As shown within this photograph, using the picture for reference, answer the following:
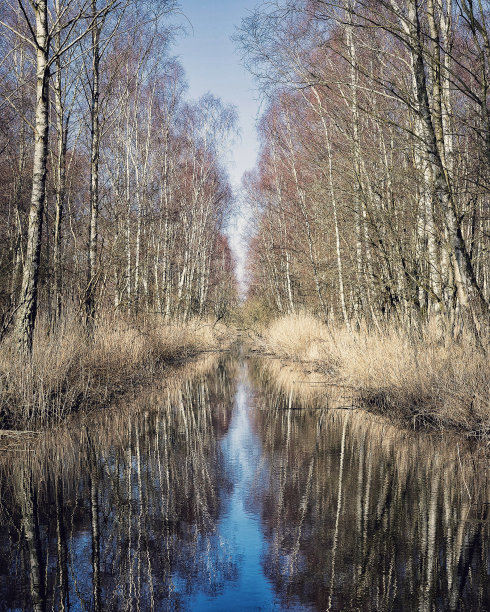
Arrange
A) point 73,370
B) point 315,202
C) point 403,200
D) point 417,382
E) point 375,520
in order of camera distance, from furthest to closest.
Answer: point 315,202
point 403,200
point 73,370
point 417,382
point 375,520

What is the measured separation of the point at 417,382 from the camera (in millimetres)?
8883

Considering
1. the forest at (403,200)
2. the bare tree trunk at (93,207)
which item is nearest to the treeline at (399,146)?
the forest at (403,200)

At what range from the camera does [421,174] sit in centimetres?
1094

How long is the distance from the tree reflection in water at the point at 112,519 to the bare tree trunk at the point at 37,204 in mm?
1969

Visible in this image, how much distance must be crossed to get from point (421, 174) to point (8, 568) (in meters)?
9.43

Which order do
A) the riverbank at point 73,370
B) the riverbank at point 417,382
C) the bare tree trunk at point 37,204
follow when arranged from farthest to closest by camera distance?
the bare tree trunk at point 37,204 < the riverbank at point 73,370 < the riverbank at point 417,382

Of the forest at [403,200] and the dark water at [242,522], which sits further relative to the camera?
the forest at [403,200]

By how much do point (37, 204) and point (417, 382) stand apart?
21.3 ft

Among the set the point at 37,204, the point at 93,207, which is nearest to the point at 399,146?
the point at 93,207

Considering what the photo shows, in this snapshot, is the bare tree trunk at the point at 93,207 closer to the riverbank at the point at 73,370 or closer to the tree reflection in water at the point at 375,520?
the riverbank at the point at 73,370

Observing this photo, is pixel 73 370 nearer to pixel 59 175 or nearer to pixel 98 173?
pixel 59 175

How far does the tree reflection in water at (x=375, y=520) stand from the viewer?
134 inches

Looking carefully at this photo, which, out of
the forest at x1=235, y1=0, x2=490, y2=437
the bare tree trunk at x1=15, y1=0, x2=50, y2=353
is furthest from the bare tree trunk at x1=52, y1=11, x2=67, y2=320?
the forest at x1=235, y1=0, x2=490, y2=437

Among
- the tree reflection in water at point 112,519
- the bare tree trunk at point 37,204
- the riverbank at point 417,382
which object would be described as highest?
the bare tree trunk at point 37,204
